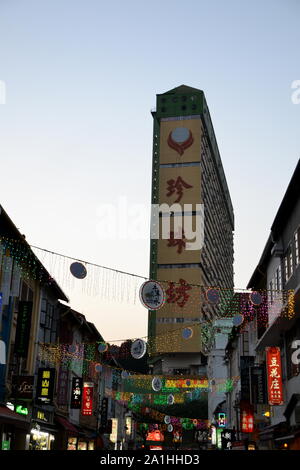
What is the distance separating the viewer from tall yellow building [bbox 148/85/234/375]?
10375cm

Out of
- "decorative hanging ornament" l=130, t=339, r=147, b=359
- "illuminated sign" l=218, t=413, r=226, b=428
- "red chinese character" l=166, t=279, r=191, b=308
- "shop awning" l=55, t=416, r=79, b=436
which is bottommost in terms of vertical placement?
"shop awning" l=55, t=416, r=79, b=436

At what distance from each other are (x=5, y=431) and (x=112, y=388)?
3472 cm

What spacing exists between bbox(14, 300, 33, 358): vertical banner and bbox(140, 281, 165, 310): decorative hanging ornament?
8.58 metres

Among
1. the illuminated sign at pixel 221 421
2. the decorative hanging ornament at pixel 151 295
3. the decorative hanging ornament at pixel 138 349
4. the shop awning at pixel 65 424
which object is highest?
the decorative hanging ornament at pixel 151 295

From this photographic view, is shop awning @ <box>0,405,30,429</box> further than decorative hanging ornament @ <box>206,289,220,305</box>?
Yes

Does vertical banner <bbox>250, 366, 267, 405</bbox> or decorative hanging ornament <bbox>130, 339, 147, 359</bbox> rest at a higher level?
decorative hanging ornament <bbox>130, 339, 147, 359</bbox>

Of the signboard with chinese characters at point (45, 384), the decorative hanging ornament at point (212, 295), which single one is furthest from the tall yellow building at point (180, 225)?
the decorative hanging ornament at point (212, 295)

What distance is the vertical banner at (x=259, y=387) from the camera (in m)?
29.2

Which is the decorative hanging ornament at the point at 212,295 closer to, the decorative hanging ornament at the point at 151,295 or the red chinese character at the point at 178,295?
the decorative hanging ornament at the point at 151,295

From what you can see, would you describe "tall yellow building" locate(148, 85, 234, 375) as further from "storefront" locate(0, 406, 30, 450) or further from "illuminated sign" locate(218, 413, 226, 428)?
"storefront" locate(0, 406, 30, 450)

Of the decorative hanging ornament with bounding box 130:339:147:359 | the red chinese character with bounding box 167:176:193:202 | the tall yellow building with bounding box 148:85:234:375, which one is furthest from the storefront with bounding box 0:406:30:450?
the red chinese character with bounding box 167:176:193:202

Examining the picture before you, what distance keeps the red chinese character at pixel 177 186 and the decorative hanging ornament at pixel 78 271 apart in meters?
87.2

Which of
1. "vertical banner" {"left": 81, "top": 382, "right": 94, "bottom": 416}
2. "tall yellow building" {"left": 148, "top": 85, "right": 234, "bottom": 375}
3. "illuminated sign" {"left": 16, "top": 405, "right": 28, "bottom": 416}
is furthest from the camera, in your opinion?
"tall yellow building" {"left": 148, "top": 85, "right": 234, "bottom": 375}
